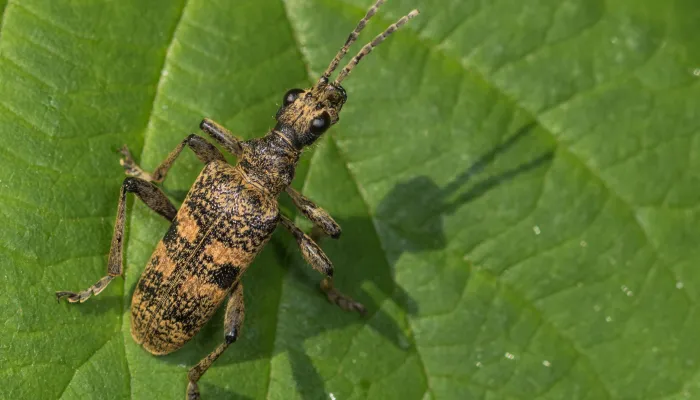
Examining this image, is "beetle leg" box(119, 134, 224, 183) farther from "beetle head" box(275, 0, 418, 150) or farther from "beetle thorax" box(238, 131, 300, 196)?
"beetle head" box(275, 0, 418, 150)

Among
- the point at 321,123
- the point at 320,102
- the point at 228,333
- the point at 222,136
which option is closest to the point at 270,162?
the point at 222,136

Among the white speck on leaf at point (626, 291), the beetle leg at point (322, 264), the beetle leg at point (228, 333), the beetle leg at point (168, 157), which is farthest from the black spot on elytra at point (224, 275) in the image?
the white speck on leaf at point (626, 291)

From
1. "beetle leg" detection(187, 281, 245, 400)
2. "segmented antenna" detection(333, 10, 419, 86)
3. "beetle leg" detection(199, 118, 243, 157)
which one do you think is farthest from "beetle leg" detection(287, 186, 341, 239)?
"segmented antenna" detection(333, 10, 419, 86)

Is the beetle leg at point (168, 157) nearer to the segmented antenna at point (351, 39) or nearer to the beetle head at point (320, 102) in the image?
the beetle head at point (320, 102)

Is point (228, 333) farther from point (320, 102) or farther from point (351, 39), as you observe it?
point (351, 39)

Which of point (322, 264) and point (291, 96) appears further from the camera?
point (291, 96)

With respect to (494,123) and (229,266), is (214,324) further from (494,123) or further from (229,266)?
(494,123)

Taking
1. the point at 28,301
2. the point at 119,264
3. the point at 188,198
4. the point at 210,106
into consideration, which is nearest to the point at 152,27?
the point at 210,106

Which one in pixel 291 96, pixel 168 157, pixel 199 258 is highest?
pixel 291 96
